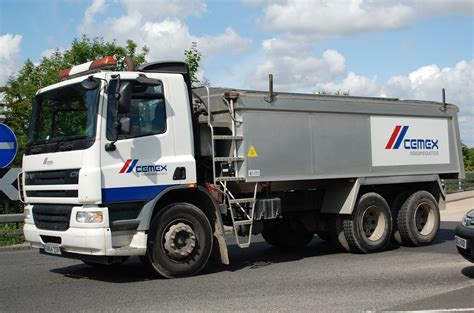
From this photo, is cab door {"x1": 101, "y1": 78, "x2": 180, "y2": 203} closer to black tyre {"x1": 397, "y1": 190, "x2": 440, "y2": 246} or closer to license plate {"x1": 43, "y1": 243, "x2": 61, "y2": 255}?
license plate {"x1": 43, "y1": 243, "x2": 61, "y2": 255}

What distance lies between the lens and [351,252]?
35.4 ft

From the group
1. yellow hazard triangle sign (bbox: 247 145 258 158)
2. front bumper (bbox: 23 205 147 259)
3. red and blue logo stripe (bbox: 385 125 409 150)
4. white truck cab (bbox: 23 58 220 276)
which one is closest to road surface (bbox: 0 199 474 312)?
front bumper (bbox: 23 205 147 259)

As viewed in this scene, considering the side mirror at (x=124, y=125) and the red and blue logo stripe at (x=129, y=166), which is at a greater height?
the side mirror at (x=124, y=125)

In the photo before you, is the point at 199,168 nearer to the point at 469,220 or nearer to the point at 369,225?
the point at 369,225

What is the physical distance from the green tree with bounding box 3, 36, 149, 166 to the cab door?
13.7m

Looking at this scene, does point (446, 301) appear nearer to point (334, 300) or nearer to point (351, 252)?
point (334, 300)

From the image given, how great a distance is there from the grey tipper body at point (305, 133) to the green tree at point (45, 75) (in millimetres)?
12798

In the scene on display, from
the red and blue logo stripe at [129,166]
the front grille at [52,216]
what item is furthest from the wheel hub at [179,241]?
the front grille at [52,216]

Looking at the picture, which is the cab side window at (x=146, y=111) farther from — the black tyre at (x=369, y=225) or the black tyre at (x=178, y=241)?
the black tyre at (x=369, y=225)

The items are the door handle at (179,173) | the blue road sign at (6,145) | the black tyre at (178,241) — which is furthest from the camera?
the blue road sign at (6,145)

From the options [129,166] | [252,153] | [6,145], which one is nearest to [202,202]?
[252,153]

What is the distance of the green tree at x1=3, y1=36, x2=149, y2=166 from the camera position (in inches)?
868

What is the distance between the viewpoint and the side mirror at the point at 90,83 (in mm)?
7711

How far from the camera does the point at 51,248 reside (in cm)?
809
